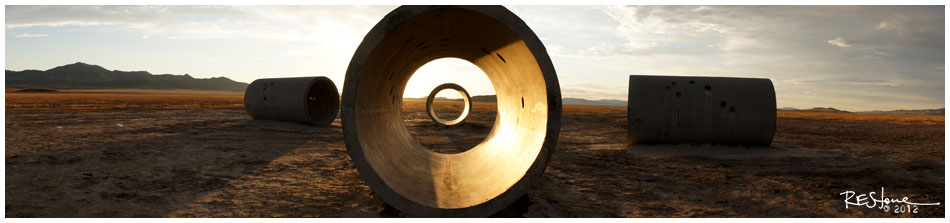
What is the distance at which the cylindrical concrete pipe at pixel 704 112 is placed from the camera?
987cm

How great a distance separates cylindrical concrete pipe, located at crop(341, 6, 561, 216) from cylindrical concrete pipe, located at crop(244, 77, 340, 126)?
31.5ft

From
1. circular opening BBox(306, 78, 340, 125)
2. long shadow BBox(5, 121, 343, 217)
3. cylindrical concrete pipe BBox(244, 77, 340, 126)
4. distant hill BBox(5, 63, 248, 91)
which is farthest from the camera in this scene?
distant hill BBox(5, 63, 248, 91)

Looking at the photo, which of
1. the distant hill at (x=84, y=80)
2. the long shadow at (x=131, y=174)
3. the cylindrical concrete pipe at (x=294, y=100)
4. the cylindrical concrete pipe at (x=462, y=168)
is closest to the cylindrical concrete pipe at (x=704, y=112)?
the cylindrical concrete pipe at (x=462, y=168)

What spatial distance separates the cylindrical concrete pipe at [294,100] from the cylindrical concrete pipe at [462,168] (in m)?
9.61

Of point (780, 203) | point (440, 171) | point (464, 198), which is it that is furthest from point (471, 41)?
point (780, 203)

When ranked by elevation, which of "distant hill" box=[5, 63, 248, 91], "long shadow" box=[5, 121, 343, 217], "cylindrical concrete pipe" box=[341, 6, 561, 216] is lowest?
"long shadow" box=[5, 121, 343, 217]

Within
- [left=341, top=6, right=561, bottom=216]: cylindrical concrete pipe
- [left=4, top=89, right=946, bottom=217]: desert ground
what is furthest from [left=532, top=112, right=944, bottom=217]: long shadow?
[left=341, top=6, right=561, bottom=216]: cylindrical concrete pipe

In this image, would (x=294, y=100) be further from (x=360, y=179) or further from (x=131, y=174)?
(x=360, y=179)

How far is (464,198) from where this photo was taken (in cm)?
452

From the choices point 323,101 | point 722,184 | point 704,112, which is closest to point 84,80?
point 323,101

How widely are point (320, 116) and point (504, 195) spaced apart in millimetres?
14412

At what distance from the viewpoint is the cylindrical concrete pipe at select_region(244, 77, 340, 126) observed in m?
14.9

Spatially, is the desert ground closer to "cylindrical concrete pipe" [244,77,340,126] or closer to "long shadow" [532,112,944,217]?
"long shadow" [532,112,944,217]

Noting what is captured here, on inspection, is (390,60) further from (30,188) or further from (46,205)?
(30,188)
